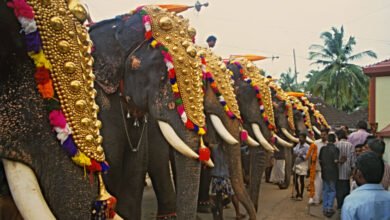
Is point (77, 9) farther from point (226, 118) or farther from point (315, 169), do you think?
point (315, 169)

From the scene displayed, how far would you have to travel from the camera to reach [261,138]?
6.85 m

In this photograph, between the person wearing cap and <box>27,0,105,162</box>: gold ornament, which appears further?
the person wearing cap

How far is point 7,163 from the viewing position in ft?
5.25

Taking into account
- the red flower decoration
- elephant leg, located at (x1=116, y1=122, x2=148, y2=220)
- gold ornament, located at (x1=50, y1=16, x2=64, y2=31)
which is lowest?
elephant leg, located at (x1=116, y1=122, x2=148, y2=220)

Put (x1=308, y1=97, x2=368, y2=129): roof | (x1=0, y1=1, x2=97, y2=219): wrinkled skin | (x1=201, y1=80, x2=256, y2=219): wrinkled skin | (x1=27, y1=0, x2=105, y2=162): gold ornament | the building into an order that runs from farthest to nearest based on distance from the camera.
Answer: (x1=308, y1=97, x2=368, y2=129): roof < the building < (x1=201, y1=80, x2=256, y2=219): wrinkled skin < (x1=27, y1=0, x2=105, y2=162): gold ornament < (x1=0, y1=1, x2=97, y2=219): wrinkled skin

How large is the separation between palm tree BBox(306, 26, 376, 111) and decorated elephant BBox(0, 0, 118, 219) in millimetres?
36010

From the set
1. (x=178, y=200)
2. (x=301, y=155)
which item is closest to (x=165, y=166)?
(x=178, y=200)

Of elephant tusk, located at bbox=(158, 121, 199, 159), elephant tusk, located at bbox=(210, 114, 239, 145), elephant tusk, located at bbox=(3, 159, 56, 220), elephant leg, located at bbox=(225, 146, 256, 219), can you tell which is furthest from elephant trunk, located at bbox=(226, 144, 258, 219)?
elephant tusk, located at bbox=(3, 159, 56, 220)

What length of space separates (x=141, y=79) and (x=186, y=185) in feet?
3.32

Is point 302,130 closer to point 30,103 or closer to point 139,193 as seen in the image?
point 139,193

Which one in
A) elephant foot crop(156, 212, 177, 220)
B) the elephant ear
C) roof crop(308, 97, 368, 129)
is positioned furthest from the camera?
roof crop(308, 97, 368, 129)

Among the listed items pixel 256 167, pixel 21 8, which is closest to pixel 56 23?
pixel 21 8

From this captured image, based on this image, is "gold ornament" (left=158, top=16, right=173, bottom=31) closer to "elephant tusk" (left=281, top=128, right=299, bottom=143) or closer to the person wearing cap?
the person wearing cap

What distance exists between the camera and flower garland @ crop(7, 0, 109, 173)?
1683 mm
